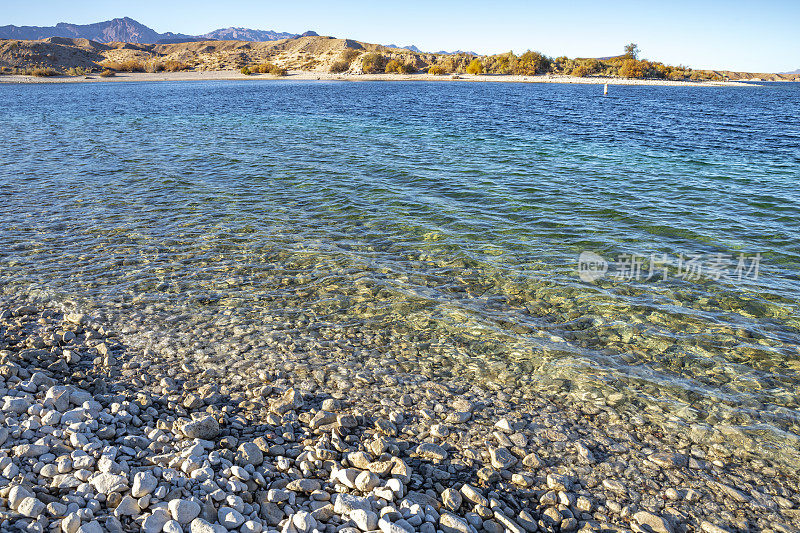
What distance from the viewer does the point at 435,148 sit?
24281mm

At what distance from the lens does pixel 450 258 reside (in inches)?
422

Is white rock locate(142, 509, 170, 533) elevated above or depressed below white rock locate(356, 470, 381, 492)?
above

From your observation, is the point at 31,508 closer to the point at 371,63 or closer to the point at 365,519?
the point at 365,519

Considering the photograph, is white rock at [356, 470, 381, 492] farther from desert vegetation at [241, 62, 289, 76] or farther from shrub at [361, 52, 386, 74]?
shrub at [361, 52, 386, 74]

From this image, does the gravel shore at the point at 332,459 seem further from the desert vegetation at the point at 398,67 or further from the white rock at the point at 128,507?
the desert vegetation at the point at 398,67

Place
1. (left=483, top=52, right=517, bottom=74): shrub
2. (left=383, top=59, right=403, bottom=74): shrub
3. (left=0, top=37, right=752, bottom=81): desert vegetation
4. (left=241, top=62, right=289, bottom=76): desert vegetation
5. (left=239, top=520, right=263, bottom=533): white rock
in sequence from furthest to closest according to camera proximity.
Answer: (left=483, top=52, right=517, bottom=74): shrub < (left=383, top=59, right=403, bottom=74): shrub < (left=241, top=62, right=289, bottom=76): desert vegetation < (left=0, top=37, right=752, bottom=81): desert vegetation < (left=239, top=520, right=263, bottom=533): white rock

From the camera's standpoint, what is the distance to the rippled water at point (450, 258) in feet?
23.4

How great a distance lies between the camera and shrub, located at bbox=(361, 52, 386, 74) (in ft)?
401

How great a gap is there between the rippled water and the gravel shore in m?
0.57

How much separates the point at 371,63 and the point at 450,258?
123 metres

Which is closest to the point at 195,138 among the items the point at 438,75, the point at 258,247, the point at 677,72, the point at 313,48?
A: the point at 258,247

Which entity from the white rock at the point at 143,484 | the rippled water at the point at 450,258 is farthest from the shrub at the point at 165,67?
the white rock at the point at 143,484

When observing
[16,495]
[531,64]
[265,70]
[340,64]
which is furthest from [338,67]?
[16,495]

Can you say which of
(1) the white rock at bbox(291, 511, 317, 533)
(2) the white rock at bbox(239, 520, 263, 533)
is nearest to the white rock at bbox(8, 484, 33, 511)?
(2) the white rock at bbox(239, 520, 263, 533)
